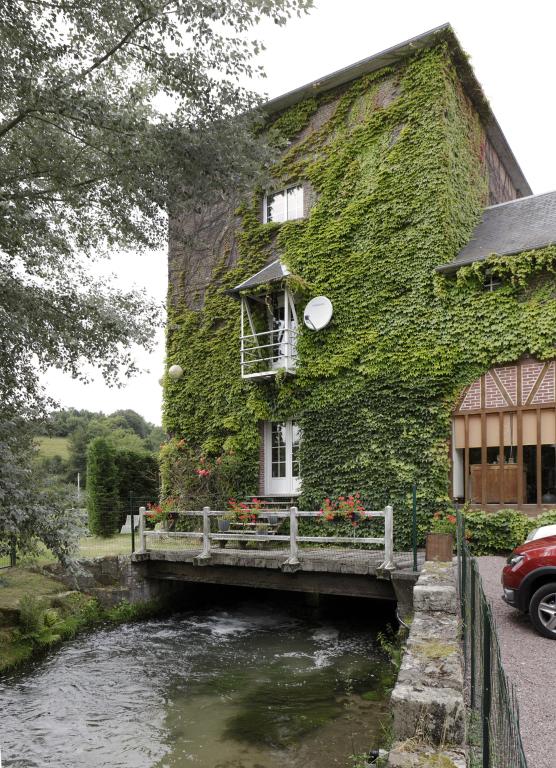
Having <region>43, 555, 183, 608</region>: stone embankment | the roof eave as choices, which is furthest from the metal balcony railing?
the roof eave

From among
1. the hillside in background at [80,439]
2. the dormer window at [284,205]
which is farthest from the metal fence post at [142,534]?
the dormer window at [284,205]

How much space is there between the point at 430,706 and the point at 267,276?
1194 cm

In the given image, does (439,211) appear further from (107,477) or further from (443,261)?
(107,477)

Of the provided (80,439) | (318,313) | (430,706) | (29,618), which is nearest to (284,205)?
(318,313)

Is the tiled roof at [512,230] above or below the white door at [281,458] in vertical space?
above

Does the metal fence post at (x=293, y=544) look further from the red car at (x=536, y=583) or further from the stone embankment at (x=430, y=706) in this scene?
the stone embankment at (x=430, y=706)

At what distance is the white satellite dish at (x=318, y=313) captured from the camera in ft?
45.0

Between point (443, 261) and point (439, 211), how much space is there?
113cm

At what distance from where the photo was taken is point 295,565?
9648 mm

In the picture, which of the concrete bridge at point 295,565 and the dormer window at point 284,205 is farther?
the dormer window at point 284,205

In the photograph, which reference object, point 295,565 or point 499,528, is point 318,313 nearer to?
point 499,528

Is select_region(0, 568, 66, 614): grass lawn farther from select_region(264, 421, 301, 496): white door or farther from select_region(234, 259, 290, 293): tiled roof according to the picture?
select_region(234, 259, 290, 293): tiled roof

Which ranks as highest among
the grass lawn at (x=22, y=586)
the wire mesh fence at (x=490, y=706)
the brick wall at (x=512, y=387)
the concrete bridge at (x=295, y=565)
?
the brick wall at (x=512, y=387)

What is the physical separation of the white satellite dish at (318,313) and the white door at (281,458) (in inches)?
101
